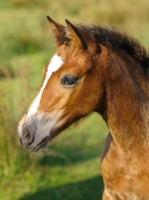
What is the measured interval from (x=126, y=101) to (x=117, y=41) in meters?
0.51

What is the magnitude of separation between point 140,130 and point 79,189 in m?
2.57

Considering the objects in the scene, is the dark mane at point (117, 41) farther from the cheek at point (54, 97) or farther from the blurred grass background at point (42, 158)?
the blurred grass background at point (42, 158)

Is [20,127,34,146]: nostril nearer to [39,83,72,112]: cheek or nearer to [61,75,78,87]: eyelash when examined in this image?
[39,83,72,112]: cheek

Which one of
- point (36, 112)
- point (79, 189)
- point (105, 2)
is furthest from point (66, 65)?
point (105, 2)

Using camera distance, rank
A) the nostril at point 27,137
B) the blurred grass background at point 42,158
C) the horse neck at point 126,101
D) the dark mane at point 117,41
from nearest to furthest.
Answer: the nostril at point 27,137 → the horse neck at point 126,101 → the dark mane at point 117,41 → the blurred grass background at point 42,158

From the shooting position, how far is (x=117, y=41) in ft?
14.6

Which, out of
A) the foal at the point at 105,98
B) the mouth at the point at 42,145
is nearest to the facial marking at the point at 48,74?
the foal at the point at 105,98

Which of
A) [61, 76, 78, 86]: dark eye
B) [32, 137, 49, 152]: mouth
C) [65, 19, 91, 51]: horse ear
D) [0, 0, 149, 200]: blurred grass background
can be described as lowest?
[0, 0, 149, 200]: blurred grass background

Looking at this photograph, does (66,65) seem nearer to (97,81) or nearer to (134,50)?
(97,81)

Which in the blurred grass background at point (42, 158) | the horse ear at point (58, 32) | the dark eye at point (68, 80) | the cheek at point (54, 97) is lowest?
the blurred grass background at point (42, 158)

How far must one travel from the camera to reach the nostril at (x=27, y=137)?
402cm

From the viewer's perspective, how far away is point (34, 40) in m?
14.6

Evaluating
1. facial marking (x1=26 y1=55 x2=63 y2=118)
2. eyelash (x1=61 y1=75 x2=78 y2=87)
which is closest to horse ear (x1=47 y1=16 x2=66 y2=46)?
facial marking (x1=26 y1=55 x2=63 y2=118)

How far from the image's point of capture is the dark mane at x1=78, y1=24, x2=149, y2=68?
4383 millimetres
